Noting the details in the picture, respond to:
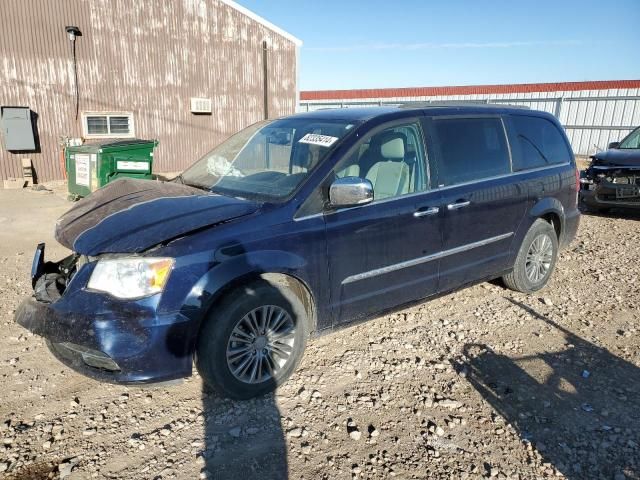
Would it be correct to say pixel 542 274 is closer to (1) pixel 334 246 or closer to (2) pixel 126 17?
(1) pixel 334 246

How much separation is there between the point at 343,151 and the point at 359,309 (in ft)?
3.68

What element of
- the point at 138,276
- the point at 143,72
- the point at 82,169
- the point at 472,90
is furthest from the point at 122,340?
the point at 472,90

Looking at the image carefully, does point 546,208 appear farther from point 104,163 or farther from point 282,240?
point 104,163

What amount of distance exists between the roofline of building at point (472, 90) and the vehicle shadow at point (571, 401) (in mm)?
18913

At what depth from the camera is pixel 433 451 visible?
2523mm

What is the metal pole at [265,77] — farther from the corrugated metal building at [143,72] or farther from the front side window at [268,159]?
the front side window at [268,159]

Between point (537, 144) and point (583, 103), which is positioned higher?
point (583, 103)

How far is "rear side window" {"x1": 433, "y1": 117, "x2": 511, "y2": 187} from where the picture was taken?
374cm

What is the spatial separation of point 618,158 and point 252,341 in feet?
25.8

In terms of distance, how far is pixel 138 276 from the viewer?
8.39 ft

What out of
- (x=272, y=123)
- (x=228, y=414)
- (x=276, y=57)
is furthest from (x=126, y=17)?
(x=228, y=414)

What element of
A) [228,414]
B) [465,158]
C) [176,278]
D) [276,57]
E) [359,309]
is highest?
[276,57]

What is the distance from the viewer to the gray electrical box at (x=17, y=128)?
36.8 feet

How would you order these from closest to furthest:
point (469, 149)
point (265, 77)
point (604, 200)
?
point (469, 149), point (604, 200), point (265, 77)
